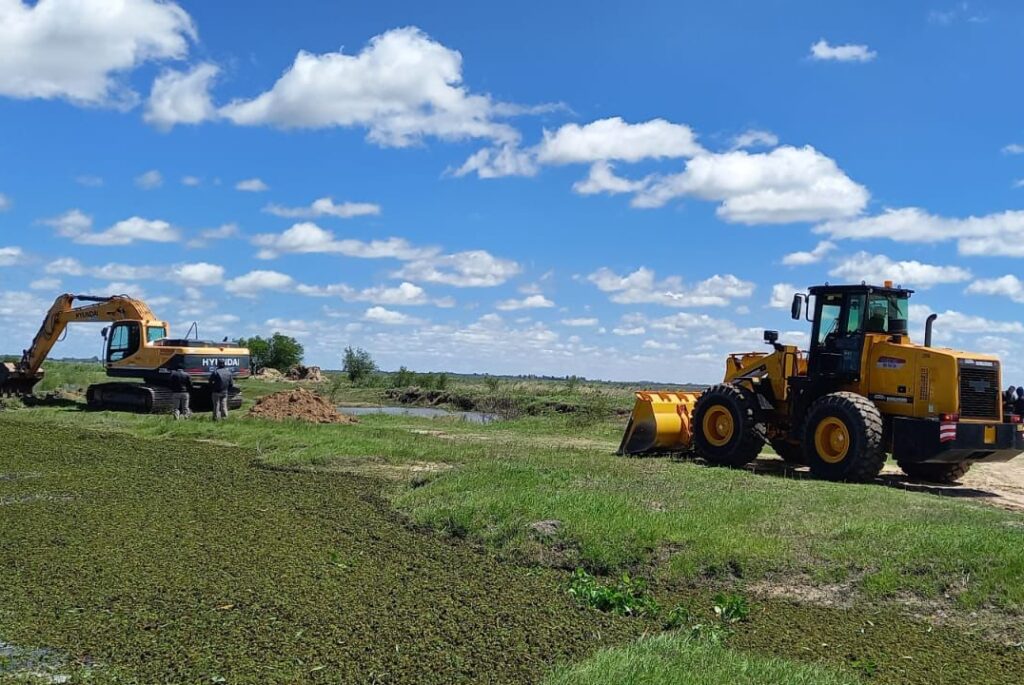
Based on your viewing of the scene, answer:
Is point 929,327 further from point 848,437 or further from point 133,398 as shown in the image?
point 133,398

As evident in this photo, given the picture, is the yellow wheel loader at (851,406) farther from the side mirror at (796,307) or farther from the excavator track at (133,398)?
the excavator track at (133,398)

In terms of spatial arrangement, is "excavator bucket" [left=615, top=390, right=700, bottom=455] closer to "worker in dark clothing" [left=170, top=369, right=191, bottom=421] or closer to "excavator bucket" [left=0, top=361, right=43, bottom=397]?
"worker in dark clothing" [left=170, top=369, right=191, bottom=421]

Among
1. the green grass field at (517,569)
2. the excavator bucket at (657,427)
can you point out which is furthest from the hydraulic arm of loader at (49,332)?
the excavator bucket at (657,427)

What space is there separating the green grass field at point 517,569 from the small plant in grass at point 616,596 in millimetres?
167

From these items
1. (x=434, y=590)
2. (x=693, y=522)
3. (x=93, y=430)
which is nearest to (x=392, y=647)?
(x=434, y=590)

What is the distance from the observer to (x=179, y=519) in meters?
10.5

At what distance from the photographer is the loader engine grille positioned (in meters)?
13.8

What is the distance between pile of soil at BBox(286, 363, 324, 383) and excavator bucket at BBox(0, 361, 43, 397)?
33263 mm

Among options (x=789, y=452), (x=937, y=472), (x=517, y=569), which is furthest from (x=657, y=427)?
(x=517, y=569)

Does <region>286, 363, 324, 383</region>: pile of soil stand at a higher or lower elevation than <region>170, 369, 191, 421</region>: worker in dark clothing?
higher

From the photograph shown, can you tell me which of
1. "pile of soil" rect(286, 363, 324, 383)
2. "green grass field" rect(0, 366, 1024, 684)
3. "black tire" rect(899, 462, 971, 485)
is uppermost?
"pile of soil" rect(286, 363, 324, 383)

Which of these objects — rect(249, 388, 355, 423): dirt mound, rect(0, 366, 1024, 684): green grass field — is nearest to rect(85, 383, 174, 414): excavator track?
rect(249, 388, 355, 423): dirt mound

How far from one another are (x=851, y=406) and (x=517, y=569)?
7.28 m

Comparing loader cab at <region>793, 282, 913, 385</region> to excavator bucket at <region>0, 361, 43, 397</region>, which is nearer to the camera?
loader cab at <region>793, 282, 913, 385</region>
